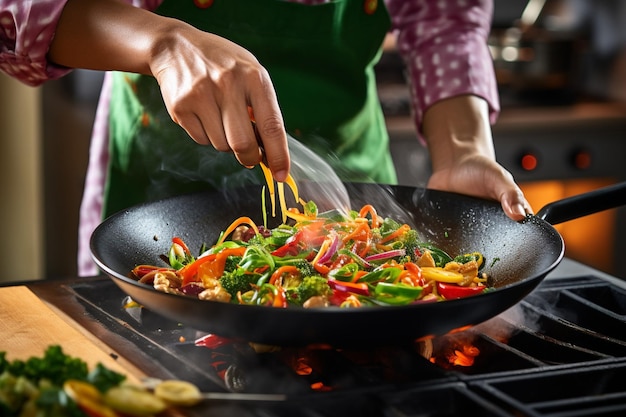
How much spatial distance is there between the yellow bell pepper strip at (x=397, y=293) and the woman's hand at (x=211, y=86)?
8.5 inches

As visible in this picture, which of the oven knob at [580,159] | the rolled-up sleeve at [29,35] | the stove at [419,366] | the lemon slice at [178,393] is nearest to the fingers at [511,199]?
the stove at [419,366]

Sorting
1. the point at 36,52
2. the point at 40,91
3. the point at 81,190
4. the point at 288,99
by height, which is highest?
the point at 36,52

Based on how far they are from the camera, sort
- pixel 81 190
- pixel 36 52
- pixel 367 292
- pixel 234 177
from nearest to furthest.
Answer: pixel 367 292
pixel 36 52
pixel 234 177
pixel 81 190

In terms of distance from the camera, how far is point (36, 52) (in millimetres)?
1493

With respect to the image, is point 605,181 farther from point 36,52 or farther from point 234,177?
point 36,52

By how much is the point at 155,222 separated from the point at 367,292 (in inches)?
→ 17.9

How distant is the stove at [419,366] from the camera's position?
3.47 ft

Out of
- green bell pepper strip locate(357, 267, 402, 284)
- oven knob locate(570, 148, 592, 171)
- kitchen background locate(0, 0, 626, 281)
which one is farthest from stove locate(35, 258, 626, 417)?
oven knob locate(570, 148, 592, 171)

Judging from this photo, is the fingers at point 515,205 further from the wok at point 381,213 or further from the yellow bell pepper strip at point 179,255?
the yellow bell pepper strip at point 179,255

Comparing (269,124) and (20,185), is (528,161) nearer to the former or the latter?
(20,185)

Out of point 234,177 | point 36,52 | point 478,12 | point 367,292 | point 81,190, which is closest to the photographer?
point 367,292

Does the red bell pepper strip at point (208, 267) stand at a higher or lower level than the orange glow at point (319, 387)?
higher

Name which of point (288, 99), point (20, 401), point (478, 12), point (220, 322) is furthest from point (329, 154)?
point (20, 401)

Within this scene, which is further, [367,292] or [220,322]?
[367,292]
